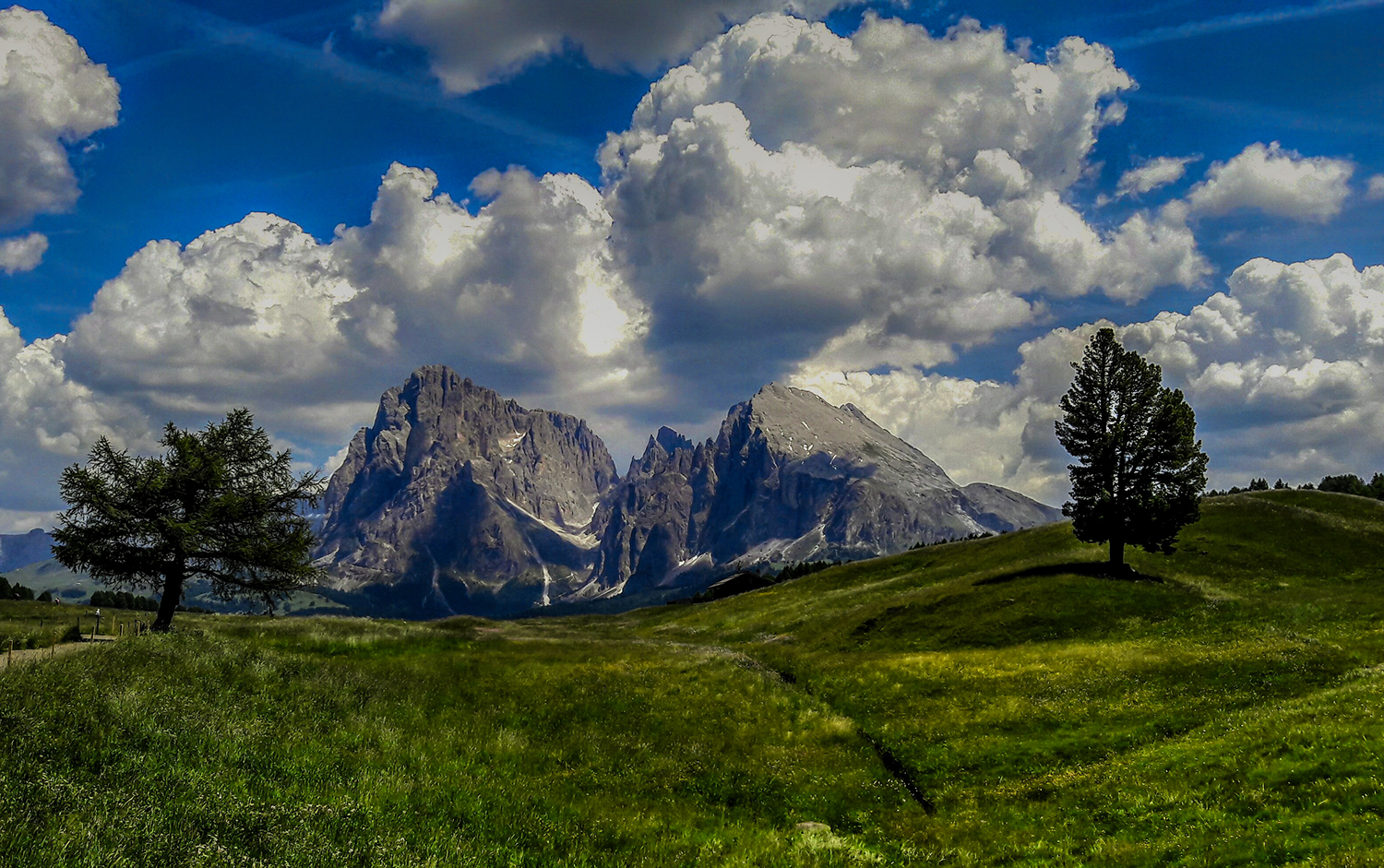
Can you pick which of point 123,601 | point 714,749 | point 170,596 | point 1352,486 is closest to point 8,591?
point 123,601

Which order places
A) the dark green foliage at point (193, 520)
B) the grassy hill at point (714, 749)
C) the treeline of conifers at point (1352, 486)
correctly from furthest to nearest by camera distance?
the treeline of conifers at point (1352, 486) → the dark green foliage at point (193, 520) → the grassy hill at point (714, 749)

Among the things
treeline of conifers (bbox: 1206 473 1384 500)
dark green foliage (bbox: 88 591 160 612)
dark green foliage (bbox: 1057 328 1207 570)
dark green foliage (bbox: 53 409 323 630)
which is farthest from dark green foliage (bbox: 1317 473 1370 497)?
dark green foliage (bbox: 88 591 160 612)

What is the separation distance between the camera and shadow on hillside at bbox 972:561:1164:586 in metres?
59.7

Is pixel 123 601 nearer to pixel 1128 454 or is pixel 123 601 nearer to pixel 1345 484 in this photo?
pixel 1128 454

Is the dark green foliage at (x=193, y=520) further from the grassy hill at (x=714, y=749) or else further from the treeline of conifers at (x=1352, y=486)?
the treeline of conifers at (x=1352, y=486)

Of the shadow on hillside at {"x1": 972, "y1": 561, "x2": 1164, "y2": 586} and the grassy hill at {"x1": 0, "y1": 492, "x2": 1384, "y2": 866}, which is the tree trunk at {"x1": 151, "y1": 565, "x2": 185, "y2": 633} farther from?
the shadow on hillside at {"x1": 972, "y1": 561, "x2": 1164, "y2": 586}

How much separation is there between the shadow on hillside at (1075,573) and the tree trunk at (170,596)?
2434 inches

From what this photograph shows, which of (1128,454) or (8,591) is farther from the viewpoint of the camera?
(8,591)

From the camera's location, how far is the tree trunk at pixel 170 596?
1665 inches

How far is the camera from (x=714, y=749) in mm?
26500

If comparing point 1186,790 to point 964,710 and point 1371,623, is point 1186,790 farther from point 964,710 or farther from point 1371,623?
point 1371,623

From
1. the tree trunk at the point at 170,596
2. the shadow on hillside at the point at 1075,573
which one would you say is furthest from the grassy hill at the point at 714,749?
the shadow on hillside at the point at 1075,573

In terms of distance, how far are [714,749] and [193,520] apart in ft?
113

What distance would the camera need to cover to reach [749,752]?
26.3 meters
